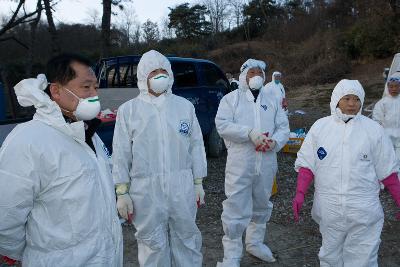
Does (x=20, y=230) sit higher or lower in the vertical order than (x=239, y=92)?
lower

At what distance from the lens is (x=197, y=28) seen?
148 feet

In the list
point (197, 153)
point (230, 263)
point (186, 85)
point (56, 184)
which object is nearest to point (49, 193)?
point (56, 184)

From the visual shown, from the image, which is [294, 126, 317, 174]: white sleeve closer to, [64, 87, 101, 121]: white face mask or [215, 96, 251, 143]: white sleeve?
[215, 96, 251, 143]: white sleeve

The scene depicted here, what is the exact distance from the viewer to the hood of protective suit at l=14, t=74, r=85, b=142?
79.2 inches

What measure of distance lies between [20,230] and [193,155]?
179cm

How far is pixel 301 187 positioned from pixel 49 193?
2.16 m

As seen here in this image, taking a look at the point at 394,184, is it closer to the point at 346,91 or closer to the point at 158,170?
the point at 346,91

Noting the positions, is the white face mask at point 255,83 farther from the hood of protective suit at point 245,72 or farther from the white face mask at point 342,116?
the white face mask at point 342,116

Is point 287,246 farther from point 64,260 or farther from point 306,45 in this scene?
point 306,45

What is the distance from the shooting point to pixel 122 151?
3404 mm

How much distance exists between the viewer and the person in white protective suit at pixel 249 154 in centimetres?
412

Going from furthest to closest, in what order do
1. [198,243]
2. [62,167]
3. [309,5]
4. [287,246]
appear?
[309,5]
[287,246]
[198,243]
[62,167]

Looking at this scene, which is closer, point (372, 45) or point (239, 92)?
point (239, 92)

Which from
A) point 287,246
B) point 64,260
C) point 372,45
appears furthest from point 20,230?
point 372,45
